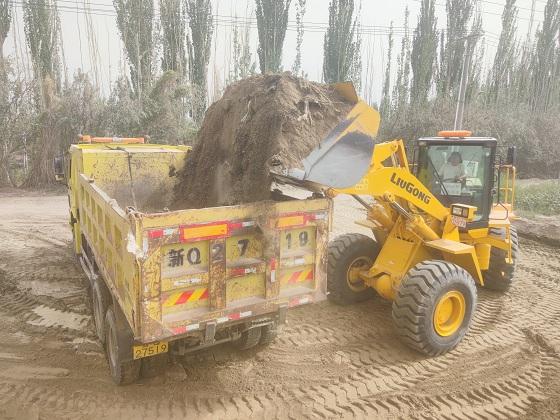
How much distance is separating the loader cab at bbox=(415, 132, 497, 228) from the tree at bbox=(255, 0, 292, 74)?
17.6 meters

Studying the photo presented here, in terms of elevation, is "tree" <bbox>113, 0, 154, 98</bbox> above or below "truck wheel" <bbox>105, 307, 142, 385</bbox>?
above

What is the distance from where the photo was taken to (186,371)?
387 centimetres

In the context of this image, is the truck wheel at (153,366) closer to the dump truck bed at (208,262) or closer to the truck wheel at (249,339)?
the dump truck bed at (208,262)

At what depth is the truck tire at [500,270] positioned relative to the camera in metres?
5.78

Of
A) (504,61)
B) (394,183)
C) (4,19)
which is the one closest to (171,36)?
(4,19)

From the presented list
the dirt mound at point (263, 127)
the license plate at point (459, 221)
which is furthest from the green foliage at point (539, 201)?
the dirt mound at point (263, 127)

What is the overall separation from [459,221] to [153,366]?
11.2 ft

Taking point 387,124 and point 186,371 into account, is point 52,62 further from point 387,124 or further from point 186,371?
point 186,371

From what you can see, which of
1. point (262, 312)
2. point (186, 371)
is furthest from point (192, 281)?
point (186, 371)

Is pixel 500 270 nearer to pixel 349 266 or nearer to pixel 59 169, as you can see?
pixel 349 266

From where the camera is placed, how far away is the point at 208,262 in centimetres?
315

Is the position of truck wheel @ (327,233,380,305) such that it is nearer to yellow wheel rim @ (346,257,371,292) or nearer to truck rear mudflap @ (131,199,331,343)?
yellow wheel rim @ (346,257,371,292)

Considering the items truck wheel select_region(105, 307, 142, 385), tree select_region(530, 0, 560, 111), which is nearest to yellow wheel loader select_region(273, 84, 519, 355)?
truck wheel select_region(105, 307, 142, 385)

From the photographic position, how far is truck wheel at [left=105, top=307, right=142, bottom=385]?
3451mm
